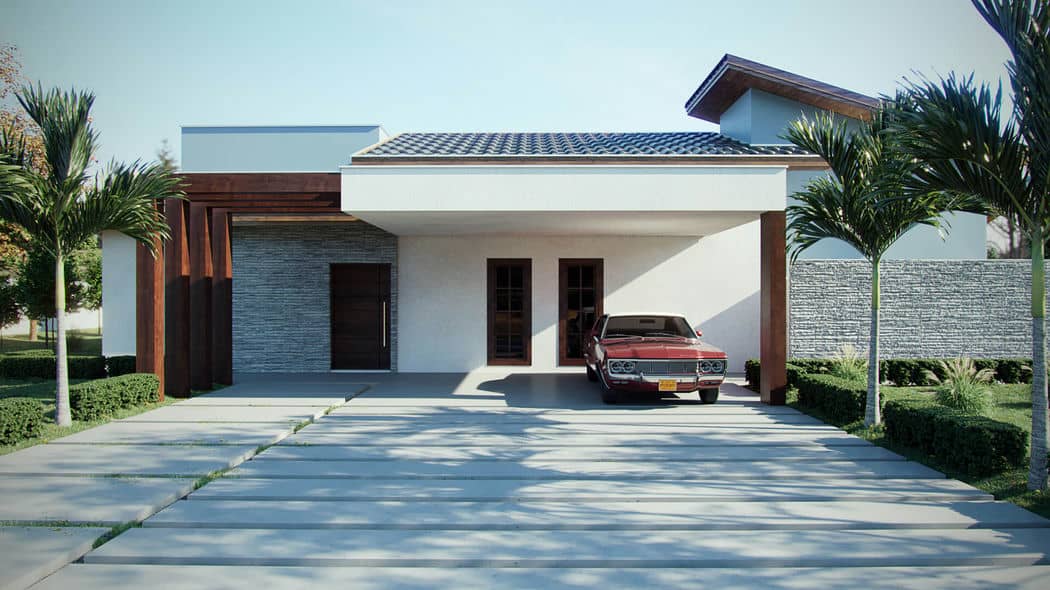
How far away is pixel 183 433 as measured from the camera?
8.16 metres

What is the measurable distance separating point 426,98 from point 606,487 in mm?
11853

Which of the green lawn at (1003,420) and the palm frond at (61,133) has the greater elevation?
the palm frond at (61,133)

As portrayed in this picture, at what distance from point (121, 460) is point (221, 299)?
6.05m

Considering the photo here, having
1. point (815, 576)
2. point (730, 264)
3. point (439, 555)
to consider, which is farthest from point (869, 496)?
point (730, 264)

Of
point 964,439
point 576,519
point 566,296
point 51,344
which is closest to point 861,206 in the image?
point 964,439

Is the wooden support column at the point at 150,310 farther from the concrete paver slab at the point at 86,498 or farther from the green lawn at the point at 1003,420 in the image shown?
the green lawn at the point at 1003,420

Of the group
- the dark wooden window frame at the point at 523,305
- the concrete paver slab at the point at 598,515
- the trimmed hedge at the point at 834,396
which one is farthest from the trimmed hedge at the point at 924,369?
the concrete paver slab at the point at 598,515

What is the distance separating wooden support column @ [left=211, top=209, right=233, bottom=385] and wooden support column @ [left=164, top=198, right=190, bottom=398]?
3.44 ft

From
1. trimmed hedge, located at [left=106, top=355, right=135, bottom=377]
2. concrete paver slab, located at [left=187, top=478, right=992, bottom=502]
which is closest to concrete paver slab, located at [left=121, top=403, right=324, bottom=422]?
concrete paver slab, located at [left=187, top=478, right=992, bottom=502]

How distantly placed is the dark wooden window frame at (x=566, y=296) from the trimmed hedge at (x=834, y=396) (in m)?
5.20

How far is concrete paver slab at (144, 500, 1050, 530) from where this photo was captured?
4.91 m

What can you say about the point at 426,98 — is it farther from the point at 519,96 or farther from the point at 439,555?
the point at 439,555

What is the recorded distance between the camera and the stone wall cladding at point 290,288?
14.7 metres

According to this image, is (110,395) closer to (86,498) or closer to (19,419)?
(19,419)
